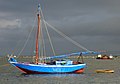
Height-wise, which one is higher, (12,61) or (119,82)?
(12,61)

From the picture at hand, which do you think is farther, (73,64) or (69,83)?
(73,64)

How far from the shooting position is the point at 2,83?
266 feet

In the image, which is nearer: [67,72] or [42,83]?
[42,83]

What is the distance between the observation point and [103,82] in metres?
84.1

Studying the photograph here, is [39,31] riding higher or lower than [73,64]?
higher

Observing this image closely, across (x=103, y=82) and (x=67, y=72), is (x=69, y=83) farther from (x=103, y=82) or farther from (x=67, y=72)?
(x=67, y=72)

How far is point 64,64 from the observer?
104188 mm

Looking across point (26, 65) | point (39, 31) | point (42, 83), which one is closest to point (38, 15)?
point (39, 31)

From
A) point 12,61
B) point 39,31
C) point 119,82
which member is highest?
point 39,31

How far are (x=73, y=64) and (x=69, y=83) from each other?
24.3 meters

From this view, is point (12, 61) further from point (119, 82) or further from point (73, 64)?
point (119, 82)

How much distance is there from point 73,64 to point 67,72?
3210 mm

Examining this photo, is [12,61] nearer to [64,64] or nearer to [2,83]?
[64,64]

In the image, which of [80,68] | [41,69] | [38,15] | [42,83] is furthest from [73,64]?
[42,83]
